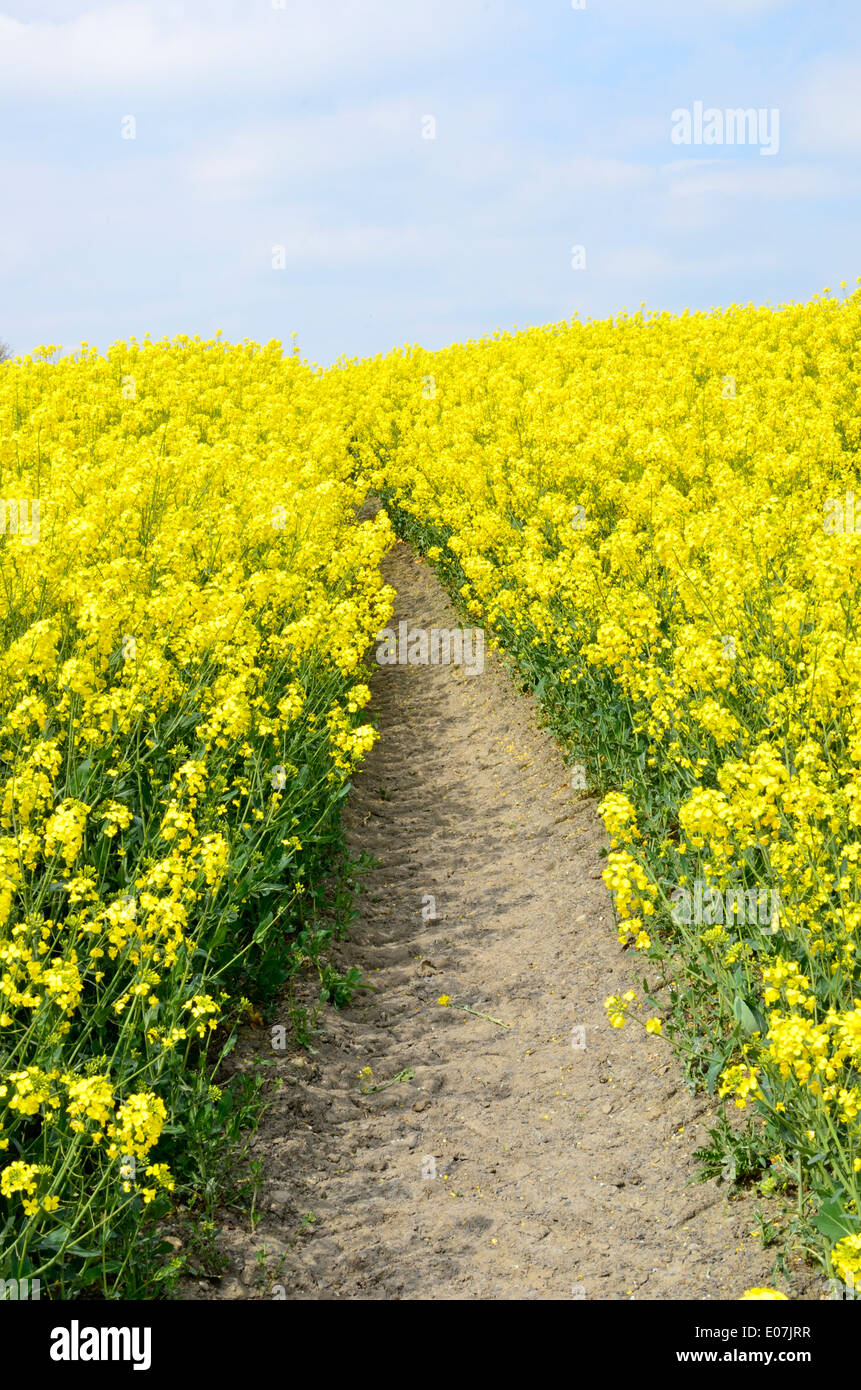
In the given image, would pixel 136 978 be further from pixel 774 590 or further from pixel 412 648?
pixel 412 648

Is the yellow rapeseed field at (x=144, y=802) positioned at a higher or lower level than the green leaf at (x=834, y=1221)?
higher

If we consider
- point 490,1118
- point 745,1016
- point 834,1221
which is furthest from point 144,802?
point 834,1221

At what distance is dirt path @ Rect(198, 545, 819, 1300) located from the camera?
4.01 m

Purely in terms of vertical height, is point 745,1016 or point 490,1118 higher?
point 745,1016

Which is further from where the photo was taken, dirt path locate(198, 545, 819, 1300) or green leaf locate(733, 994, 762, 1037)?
green leaf locate(733, 994, 762, 1037)

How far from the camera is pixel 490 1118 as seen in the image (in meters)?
4.99

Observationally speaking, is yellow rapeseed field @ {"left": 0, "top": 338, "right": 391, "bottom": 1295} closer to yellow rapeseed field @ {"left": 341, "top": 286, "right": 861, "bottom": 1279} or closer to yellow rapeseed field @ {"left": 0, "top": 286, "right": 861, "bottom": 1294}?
yellow rapeseed field @ {"left": 0, "top": 286, "right": 861, "bottom": 1294}

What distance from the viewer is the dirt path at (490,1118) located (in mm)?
4008

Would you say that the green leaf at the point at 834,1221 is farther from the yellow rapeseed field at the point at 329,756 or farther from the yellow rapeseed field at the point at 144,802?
the yellow rapeseed field at the point at 144,802

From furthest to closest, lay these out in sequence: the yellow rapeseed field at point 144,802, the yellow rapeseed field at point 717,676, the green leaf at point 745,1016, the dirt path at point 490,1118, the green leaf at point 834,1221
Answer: the green leaf at point 745,1016 → the dirt path at point 490,1118 → the yellow rapeseed field at point 717,676 → the yellow rapeseed field at point 144,802 → the green leaf at point 834,1221

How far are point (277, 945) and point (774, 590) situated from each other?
3.44 m

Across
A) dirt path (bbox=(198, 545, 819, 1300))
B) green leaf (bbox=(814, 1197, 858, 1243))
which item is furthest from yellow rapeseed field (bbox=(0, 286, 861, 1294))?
dirt path (bbox=(198, 545, 819, 1300))

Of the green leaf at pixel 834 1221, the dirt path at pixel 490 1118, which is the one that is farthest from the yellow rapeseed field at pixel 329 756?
the dirt path at pixel 490 1118

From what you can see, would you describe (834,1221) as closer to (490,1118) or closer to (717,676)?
(490,1118)
